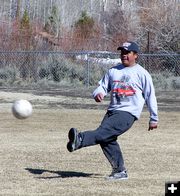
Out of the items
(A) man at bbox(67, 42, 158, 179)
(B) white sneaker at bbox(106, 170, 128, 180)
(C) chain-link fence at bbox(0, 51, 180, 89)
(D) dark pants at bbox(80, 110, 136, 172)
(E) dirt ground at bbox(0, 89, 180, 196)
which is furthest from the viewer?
(C) chain-link fence at bbox(0, 51, 180, 89)

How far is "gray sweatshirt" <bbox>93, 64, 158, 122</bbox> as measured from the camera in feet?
31.6

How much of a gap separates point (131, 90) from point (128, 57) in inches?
16.9

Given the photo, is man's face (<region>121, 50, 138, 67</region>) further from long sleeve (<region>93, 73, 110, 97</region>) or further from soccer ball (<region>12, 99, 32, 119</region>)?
soccer ball (<region>12, 99, 32, 119</region>)

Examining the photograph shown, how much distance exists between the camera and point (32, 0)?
8350 cm

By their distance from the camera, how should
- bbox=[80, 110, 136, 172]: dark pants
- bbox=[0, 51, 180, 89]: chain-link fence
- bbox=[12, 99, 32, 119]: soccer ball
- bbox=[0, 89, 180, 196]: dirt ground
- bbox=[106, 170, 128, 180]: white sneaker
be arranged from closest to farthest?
bbox=[0, 89, 180, 196]: dirt ground < bbox=[80, 110, 136, 172]: dark pants < bbox=[106, 170, 128, 180]: white sneaker < bbox=[12, 99, 32, 119]: soccer ball < bbox=[0, 51, 180, 89]: chain-link fence

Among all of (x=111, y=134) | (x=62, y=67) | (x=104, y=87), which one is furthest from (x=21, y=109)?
(x=62, y=67)

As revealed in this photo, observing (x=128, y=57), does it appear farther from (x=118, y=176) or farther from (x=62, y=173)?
(x=62, y=173)

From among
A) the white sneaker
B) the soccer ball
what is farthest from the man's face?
the soccer ball

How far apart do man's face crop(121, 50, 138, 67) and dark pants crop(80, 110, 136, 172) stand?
629 mm

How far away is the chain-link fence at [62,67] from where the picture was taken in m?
35.1

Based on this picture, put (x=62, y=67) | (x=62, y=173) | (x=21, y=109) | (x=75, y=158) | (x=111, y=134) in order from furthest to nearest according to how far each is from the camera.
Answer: (x=62, y=67)
(x=75, y=158)
(x=21, y=109)
(x=62, y=173)
(x=111, y=134)

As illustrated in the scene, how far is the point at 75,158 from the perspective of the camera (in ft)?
38.4

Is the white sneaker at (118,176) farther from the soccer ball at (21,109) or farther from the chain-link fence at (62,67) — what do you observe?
the chain-link fence at (62,67)

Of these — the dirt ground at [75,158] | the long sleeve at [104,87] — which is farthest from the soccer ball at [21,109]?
the long sleeve at [104,87]
